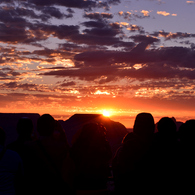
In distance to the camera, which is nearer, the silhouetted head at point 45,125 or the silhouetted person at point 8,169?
the silhouetted person at point 8,169

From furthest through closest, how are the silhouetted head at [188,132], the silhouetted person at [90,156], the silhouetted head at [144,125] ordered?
the silhouetted head at [144,125], the silhouetted person at [90,156], the silhouetted head at [188,132]

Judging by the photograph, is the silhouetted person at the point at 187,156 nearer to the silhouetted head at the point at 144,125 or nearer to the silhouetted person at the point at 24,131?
the silhouetted head at the point at 144,125

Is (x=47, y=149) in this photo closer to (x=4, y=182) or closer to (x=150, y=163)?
(x=4, y=182)

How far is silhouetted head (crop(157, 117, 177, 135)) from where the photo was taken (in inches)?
186

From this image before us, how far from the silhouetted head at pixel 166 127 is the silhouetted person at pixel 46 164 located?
1509 millimetres

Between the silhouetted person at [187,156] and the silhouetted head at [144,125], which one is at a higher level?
the silhouetted head at [144,125]

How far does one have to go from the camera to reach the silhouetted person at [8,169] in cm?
446

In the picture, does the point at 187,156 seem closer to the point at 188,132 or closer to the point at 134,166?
the point at 188,132

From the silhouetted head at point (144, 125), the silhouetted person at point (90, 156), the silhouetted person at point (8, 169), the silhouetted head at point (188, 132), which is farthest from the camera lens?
the silhouetted head at point (144, 125)

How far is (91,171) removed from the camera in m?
4.93

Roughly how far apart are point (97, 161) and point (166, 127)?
3.98ft

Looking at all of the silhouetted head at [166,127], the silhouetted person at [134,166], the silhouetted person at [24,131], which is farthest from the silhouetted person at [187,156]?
the silhouetted person at [24,131]

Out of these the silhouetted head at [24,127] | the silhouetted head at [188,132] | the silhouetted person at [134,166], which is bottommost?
the silhouetted person at [134,166]

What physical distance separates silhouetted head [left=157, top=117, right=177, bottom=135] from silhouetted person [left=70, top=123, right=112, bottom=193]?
0.89 metres
